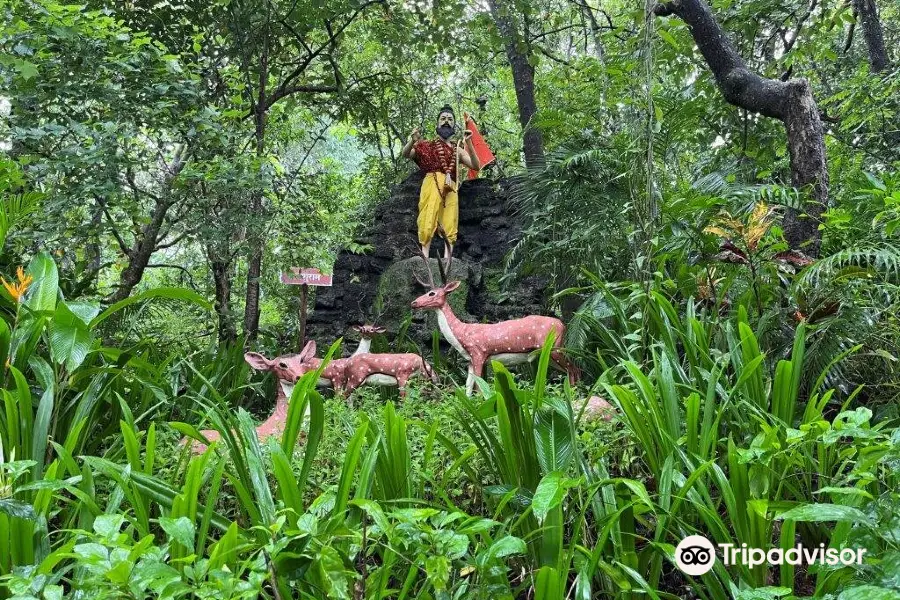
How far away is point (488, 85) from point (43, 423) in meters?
9.70

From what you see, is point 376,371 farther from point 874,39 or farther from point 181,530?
point 874,39

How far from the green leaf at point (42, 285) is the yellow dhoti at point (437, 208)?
3747 mm

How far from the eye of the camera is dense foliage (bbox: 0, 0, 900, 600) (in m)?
1.33

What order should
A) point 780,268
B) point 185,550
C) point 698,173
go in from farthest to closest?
point 698,173
point 780,268
point 185,550

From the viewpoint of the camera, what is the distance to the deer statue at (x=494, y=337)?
3580mm

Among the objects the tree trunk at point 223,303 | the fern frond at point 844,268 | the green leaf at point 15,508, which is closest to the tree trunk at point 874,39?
the fern frond at point 844,268

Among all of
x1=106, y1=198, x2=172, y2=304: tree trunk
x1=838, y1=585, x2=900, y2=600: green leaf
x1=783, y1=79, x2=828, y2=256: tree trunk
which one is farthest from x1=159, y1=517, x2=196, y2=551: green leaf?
x1=106, y1=198, x2=172, y2=304: tree trunk

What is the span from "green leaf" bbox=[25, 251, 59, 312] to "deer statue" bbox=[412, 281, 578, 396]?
77.7 inches

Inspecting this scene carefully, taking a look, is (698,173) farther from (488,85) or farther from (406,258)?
(488,85)

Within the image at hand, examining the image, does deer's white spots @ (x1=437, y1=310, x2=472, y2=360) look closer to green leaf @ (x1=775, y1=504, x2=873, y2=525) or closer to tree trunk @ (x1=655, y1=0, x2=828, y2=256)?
tree trunk @ (x1=655, y1=0, x2=828, y2=256)

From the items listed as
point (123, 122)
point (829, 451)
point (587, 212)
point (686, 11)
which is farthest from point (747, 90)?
point (123, 122)

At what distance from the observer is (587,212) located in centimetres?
400

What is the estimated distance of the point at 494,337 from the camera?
3.66 metres

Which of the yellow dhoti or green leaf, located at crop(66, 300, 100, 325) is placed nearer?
green leaf, located at crop(66, 300, 100, 325)
